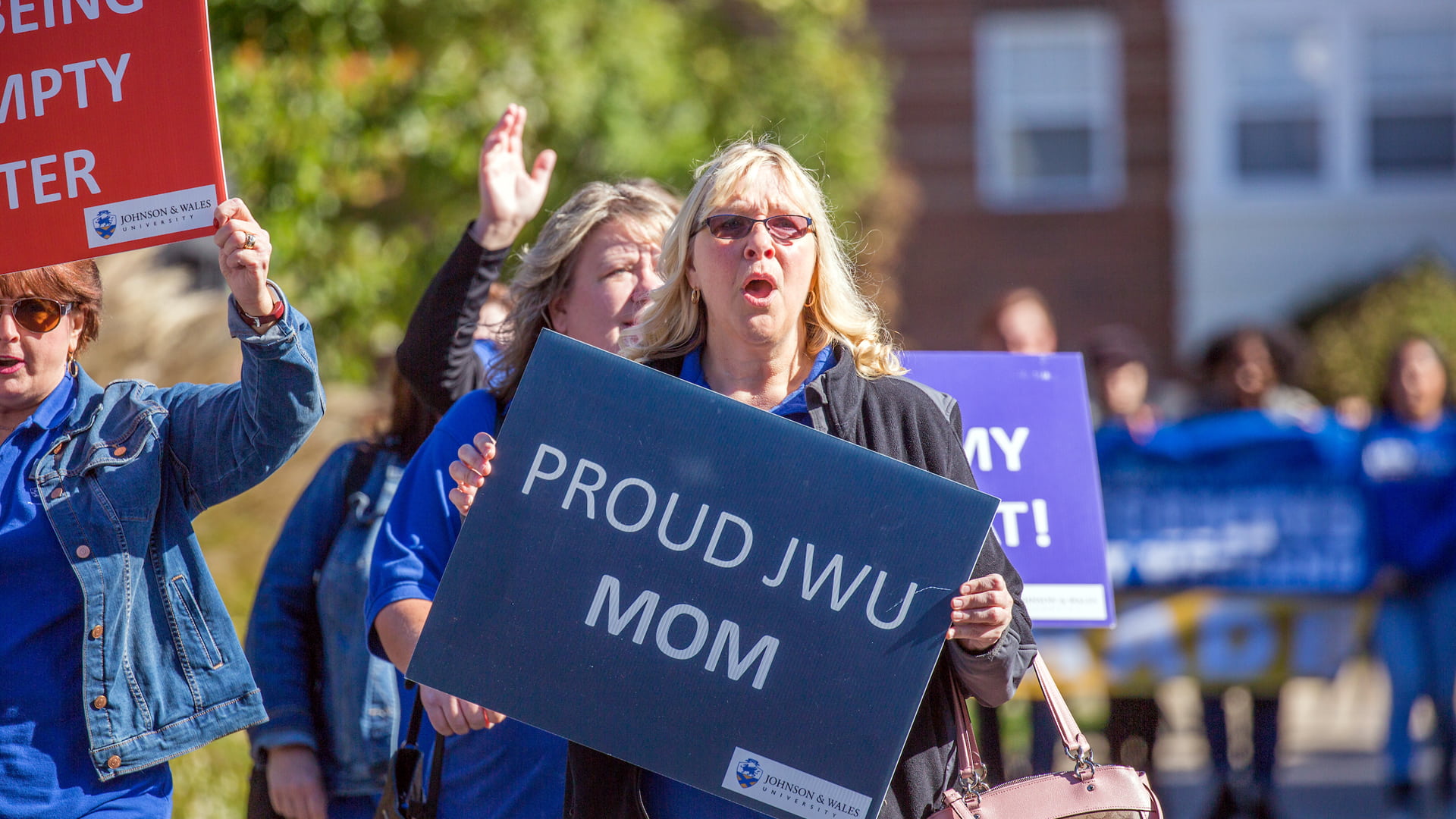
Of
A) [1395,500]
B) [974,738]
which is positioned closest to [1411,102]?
[1395,500]

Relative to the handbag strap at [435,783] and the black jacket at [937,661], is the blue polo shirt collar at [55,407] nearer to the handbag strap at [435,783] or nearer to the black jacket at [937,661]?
the handbag strap at [435,783]

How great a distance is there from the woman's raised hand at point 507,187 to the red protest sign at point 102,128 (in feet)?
2.24

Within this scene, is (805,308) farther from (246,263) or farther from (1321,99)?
(1321,99)

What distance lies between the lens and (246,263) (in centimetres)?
239

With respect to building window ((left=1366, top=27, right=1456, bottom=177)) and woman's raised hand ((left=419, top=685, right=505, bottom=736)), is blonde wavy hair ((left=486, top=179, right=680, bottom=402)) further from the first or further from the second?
building window ((left=1366, top=27, right=1456, bottom=177))

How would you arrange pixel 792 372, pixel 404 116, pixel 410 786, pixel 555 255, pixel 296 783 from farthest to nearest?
pixel 404 116 < pixel 296 783 < pixel 555 255 < pixel 410 786 < pixel 792 372

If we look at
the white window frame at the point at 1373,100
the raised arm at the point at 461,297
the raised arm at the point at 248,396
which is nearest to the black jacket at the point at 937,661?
the raised arm at the point at 248,396

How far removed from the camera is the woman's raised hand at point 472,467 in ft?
7.89

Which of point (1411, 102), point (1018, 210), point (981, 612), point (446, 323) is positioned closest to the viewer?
point (981, 612)

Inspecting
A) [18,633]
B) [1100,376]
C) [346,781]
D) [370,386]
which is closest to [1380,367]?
[1100,376]

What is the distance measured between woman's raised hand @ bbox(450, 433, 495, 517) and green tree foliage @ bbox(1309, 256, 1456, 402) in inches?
421

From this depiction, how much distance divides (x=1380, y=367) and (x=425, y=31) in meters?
8.50

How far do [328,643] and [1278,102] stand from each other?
14499 mm

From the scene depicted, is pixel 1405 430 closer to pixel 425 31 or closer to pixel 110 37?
pixel 425 31
